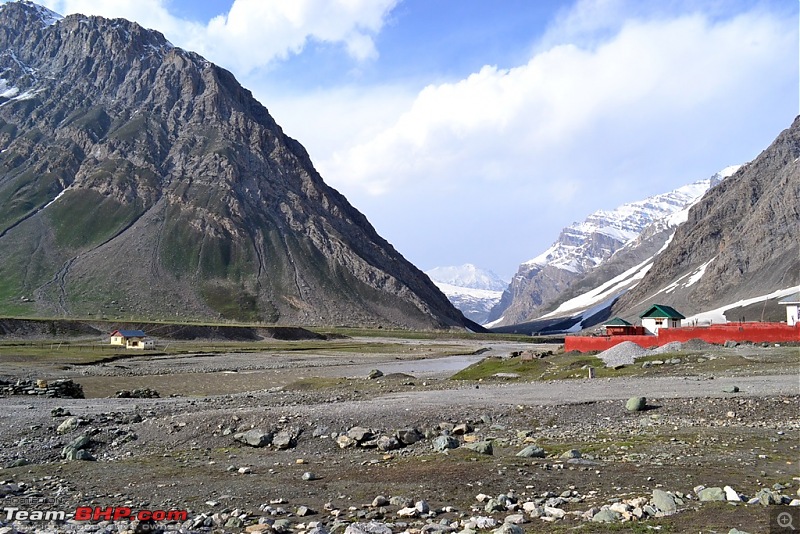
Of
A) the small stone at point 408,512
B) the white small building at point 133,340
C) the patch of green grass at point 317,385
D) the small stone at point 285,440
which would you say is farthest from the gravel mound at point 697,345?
the white small building at point 133,340

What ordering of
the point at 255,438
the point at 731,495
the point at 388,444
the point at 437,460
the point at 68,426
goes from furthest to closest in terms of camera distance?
the point at 68,426
the point at 255,438
the point at 388,444
the point at 437,460
the point at 731,495

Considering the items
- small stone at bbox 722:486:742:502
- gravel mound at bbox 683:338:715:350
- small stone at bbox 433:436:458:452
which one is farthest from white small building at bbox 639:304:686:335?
small stone at bbox 722:486:742:502

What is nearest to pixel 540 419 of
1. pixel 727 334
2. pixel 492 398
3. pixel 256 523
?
pixel 492 398

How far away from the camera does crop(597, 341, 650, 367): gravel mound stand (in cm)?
5897

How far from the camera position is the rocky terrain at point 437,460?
1466cm

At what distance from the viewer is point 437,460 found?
21656mm

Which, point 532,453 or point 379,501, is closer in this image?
point 379,501

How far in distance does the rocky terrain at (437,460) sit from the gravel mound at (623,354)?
53.6 feet

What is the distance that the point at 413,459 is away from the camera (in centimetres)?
2231

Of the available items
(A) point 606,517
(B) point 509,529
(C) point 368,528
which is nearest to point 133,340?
(C) point 368,528

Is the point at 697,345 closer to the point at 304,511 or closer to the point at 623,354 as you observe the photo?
the point at 623,354

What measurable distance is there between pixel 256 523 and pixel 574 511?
24.5 ft

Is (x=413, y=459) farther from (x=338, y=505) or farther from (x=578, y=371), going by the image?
Answer: (x=578, y=371)

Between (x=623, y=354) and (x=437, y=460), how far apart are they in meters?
44.7
